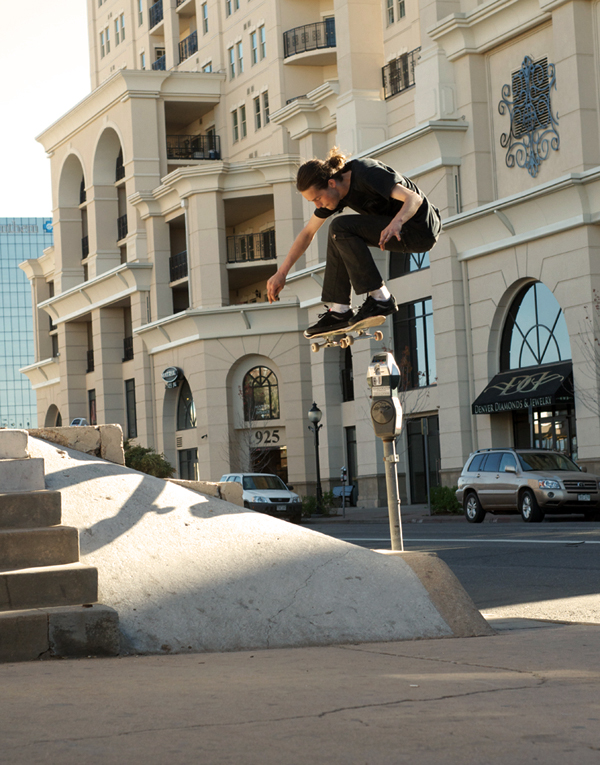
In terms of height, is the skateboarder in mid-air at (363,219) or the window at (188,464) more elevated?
the skateboarder in mid-air at (363,219)

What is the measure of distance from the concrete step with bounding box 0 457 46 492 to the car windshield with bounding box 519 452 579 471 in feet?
67.0

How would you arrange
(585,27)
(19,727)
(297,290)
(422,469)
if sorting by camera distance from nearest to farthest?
(19,727) → (585,27) → (422,469) → (297,290)

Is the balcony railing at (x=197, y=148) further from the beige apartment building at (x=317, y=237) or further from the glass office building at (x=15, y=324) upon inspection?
the glass office building at (x=15, y=324)

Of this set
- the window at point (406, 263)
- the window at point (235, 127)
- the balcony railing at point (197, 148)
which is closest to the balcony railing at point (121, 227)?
the balcony railing at point (197, 148)

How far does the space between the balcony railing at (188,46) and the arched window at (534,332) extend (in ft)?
108

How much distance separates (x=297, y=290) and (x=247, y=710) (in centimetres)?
4345

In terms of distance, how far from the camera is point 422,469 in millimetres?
41500

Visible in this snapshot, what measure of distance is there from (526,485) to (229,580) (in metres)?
20.0

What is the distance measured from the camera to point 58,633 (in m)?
6.45

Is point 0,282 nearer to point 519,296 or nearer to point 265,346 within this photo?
point 265,346

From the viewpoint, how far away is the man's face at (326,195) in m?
8.19

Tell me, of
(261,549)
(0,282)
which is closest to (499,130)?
(261,549)

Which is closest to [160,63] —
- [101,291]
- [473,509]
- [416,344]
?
[101,291]

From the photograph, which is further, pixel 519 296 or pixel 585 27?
pixel 519 296
